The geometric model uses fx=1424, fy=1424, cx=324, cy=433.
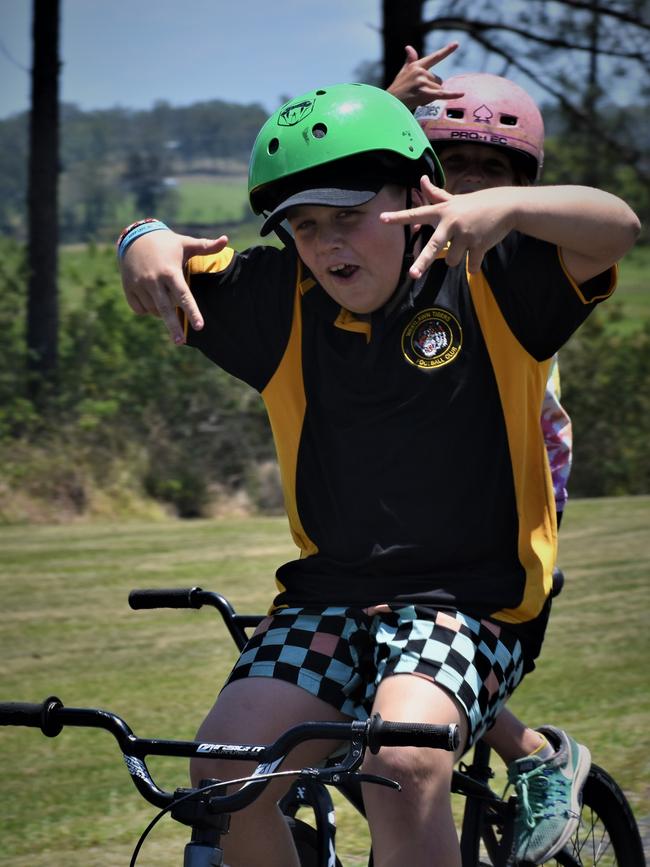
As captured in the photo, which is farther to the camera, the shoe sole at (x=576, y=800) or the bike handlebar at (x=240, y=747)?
Result: the shoe sole at (x=576, y=800)

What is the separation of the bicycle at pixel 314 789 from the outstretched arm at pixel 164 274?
64 centimetres

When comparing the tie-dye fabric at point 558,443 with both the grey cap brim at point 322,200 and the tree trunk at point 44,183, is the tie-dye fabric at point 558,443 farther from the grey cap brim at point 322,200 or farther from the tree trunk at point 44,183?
the tree trunk at point 44,183

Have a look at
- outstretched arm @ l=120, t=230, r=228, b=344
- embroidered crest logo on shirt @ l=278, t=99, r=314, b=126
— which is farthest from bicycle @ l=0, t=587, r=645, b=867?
embroidered crest logo on shirt @ l=278, t=99, r=314, b=126

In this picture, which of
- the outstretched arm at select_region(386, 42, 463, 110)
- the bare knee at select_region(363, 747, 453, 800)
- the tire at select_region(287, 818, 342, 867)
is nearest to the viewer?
the bare knee at select_region(363, 747, 453, 800)

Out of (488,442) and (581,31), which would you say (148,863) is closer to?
(488,442)

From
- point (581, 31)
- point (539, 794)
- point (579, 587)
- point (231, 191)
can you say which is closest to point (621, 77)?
point (581, 31)

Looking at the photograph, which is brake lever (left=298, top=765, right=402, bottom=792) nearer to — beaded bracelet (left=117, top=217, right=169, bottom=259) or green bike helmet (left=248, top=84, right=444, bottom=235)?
green bike helmet (left=248, top=84, right=444, bottom=235)

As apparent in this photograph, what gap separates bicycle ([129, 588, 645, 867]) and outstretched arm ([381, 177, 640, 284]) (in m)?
0.97

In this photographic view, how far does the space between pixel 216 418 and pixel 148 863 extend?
11.7 meters

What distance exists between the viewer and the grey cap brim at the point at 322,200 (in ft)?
9.51

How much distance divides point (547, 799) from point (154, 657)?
487 cm

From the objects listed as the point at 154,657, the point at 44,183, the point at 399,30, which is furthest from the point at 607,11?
the point at 154,657

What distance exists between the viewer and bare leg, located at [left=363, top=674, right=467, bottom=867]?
2627mm

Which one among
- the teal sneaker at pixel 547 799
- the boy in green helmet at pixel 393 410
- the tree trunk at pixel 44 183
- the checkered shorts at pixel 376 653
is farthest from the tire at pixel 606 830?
the tree trunk at pixel 44 183
